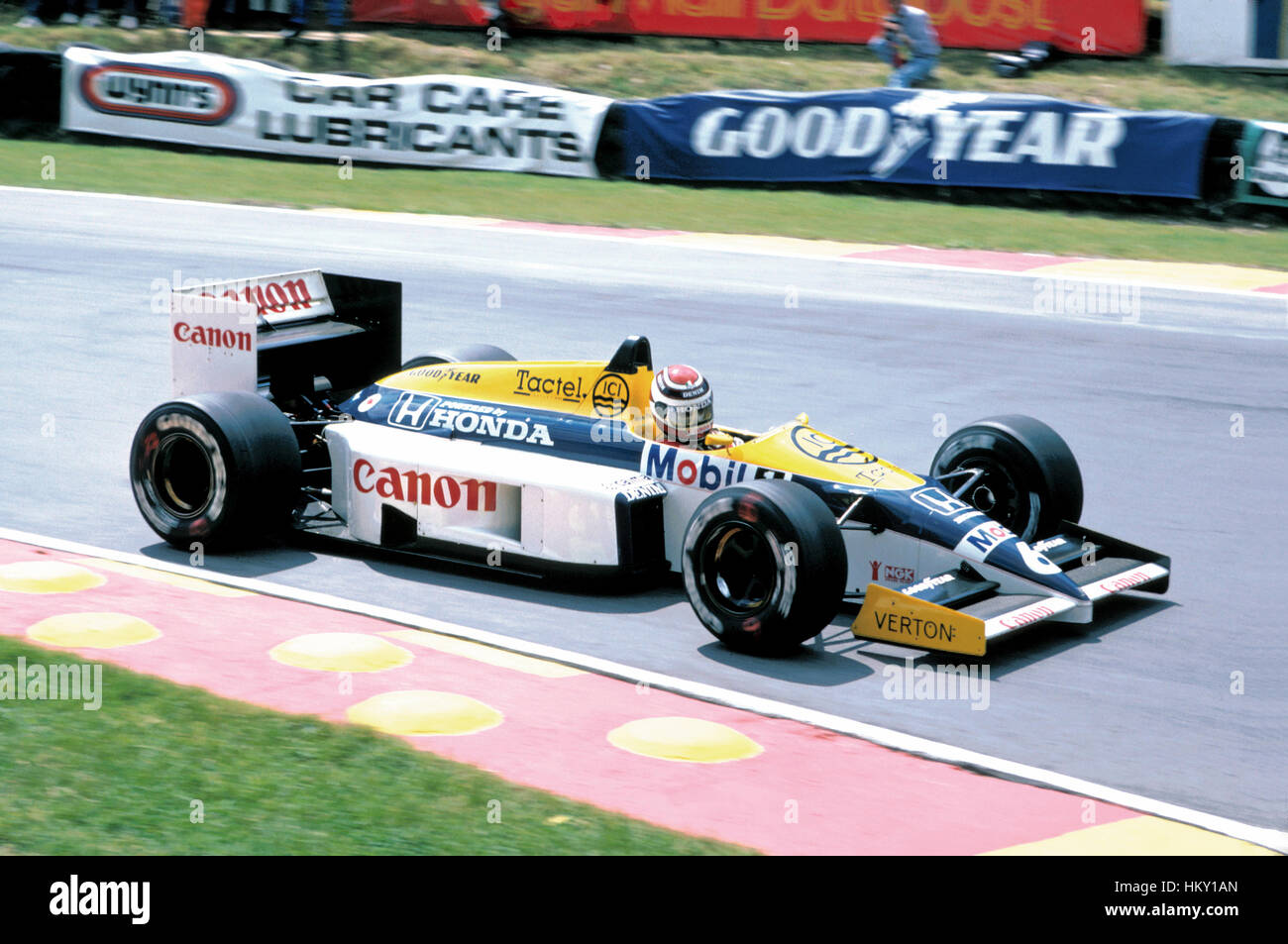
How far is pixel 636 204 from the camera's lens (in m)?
23.8

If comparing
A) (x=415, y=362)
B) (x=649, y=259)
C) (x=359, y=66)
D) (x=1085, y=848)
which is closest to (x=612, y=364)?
(x=415, y=362)

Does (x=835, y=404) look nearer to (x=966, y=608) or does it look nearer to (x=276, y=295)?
(x=276, y=295)

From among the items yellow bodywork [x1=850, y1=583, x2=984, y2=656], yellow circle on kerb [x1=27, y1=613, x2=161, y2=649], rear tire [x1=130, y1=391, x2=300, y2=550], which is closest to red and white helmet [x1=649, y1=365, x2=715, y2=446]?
yellow bodywork [x1=850, y1=583, x2=984, y2=656]

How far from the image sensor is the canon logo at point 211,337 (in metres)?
10.6

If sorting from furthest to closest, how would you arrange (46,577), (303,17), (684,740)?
1. (303,17)
2. (46,577)
3. (684,740)

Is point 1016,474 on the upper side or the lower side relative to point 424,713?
upper

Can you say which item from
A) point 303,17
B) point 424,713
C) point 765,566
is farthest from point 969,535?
point 303,17

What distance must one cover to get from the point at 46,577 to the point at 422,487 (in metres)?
2.08

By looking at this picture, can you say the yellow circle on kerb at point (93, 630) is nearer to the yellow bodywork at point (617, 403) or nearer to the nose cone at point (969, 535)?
the yellow bodywork at point (617, 403)

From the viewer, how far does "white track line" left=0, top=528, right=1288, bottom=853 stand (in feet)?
22.2

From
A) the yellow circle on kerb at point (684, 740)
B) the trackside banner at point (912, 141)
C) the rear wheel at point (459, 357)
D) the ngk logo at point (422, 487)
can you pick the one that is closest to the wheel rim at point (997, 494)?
the ngk logo at point (422, 487)
